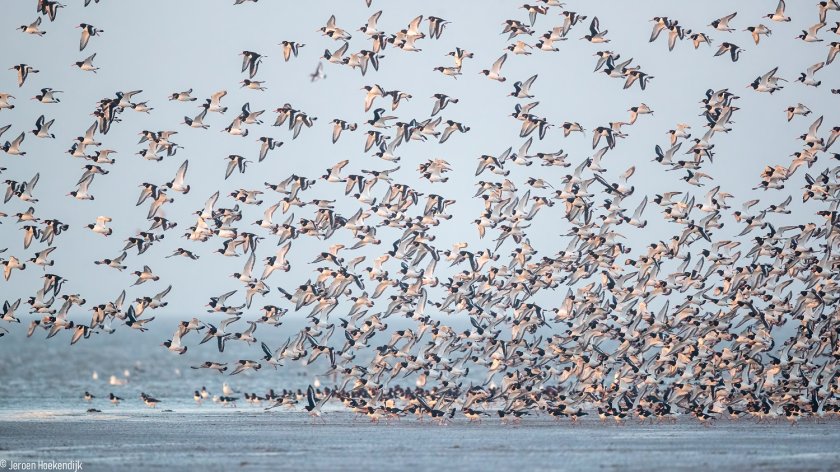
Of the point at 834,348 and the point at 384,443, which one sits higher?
the point at 834,348

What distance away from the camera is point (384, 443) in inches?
1580

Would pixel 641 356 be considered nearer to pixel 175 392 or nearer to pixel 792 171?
pixel 792 171

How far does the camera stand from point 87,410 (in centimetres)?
5653

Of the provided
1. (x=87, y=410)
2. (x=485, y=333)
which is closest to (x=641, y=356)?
(x=485, y=333)

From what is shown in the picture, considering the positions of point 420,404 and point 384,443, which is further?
point 420,404

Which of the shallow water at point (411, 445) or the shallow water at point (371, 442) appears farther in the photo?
the shallow water at point (371, 442)

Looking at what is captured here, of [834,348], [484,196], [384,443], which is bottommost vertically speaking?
[384,443]

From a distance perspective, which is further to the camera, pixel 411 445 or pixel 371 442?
pixel 371 442

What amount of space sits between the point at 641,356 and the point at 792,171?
8.89 m

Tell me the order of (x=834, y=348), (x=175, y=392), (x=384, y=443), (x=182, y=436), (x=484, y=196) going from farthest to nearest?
(x=175, y=392)
(x=484, y=196)
(x=834, y=348)
(x=182, y=436)
(x=384, y=443)

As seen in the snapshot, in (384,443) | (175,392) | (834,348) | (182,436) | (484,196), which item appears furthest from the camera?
(175,392)

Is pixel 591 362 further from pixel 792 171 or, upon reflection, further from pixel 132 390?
pixel 132 390

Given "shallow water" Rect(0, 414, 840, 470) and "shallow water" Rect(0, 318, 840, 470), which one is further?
"shallow water" Rect(0, 318, 840, 470)

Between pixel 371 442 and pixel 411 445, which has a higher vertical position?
pixel 371 442
